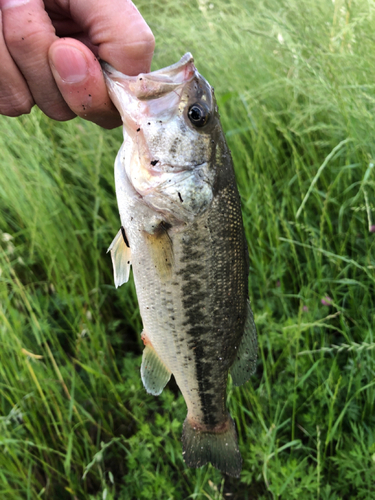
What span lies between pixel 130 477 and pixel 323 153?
2.51 m

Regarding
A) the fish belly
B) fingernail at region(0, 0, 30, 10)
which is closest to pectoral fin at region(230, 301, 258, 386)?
the fish belly

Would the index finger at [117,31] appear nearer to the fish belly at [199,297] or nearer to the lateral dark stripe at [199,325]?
the fish belly at [199,297]

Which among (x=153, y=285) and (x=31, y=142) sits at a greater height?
(x=31, y=142)

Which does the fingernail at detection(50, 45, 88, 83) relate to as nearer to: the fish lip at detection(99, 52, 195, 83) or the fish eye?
the fish lip at detection(99, 52, 195, 83)

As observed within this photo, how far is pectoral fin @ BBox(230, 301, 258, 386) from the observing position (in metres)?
1.65

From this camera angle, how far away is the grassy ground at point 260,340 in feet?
6.28

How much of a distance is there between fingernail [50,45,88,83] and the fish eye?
40cm

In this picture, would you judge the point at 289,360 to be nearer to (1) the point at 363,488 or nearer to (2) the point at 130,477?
(1) the point at 363,488

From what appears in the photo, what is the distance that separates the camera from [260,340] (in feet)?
7.07

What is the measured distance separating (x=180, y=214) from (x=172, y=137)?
11.4 inches

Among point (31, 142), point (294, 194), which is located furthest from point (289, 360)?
point (31, 142)

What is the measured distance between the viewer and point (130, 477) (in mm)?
2006

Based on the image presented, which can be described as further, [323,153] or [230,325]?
[323,153]

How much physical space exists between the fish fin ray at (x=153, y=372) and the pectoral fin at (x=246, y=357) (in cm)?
31
